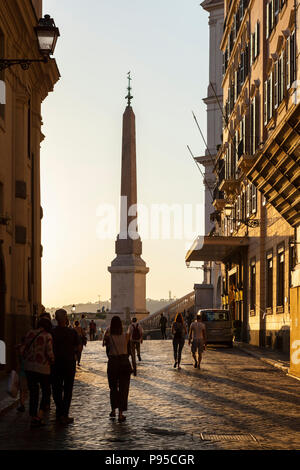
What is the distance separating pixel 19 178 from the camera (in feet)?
84.7

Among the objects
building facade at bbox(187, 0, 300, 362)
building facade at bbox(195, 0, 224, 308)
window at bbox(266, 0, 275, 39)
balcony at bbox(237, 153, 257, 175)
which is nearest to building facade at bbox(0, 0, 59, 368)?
building facade at bbox(187, 0, 300, 362)

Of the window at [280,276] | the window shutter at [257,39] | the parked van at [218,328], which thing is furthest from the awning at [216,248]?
the window shutter at [257,39]

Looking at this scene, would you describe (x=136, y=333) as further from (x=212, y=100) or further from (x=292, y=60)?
(x=212, y=100)

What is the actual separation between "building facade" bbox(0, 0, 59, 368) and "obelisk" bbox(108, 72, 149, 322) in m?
34.2

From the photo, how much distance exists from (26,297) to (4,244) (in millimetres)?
3726

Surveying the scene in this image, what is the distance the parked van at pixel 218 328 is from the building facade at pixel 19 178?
452 inches

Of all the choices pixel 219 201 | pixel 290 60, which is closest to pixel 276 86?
pixel 290 60

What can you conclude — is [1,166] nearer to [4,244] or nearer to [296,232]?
[4,244]

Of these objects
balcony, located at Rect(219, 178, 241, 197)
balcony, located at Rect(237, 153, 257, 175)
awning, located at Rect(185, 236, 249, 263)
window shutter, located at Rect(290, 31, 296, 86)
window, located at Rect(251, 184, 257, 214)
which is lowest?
awning, located at Rect(185, 236, 249, 263)

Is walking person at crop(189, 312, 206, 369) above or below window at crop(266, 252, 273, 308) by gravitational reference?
below

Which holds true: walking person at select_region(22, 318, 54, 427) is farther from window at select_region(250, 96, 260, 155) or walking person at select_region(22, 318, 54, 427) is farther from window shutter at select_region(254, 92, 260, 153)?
window at select_region(250, 96, 260, 155)

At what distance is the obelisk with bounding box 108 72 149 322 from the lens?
64938 millimetres

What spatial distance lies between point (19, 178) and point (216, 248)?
80.7 ft
